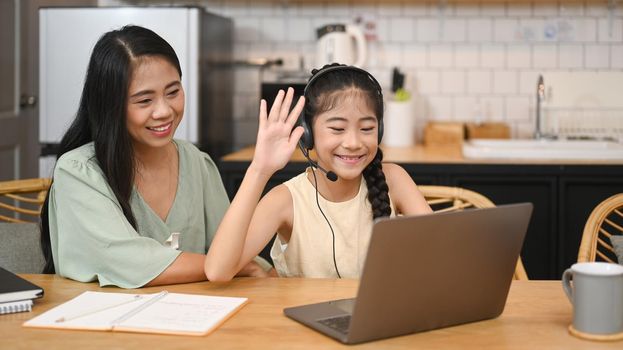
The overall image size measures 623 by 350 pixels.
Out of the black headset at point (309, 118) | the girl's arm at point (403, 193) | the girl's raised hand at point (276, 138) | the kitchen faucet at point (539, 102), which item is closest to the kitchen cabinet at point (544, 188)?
the kitchen faucet at point (539, 102)

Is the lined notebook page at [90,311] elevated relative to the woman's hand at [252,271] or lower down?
elevated

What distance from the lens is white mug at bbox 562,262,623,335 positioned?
135 centimetres

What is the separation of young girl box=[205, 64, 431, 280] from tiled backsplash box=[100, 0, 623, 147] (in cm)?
223

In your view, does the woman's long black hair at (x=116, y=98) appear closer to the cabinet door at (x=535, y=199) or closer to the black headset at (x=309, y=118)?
the black headset at (x=309, y=118)

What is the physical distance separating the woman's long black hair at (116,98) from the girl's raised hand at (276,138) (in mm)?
419

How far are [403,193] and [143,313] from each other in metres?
0.79

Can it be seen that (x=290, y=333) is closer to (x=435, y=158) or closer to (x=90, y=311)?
(x=90, y=311)

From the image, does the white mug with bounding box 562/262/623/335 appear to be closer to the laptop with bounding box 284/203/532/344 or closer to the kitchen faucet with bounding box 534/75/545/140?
the laptop with bounding box 284/203/532/344

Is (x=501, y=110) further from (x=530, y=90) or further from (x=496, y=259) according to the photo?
(x=496, y=259)

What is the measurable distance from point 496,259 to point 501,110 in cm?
291

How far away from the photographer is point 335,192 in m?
2.04

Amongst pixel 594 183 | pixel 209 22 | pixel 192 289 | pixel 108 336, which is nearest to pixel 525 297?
pixel 192 289

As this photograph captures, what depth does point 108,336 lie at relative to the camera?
140 centimetres

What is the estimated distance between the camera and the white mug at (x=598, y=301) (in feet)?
4.42
